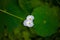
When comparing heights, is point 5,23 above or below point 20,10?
below

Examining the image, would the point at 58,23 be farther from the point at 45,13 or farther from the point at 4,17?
the point at 4,17

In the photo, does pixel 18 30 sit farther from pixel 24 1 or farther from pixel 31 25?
pixel 24 1

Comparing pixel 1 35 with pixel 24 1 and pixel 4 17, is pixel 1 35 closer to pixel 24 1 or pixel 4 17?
pixel 4 17

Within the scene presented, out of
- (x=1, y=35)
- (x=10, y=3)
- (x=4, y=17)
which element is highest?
(x=10, y=3)

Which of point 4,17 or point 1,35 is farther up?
point 4,17

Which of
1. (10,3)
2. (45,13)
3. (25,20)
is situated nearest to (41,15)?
(45,13)

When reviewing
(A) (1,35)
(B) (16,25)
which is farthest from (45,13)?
(A) (1,35)
